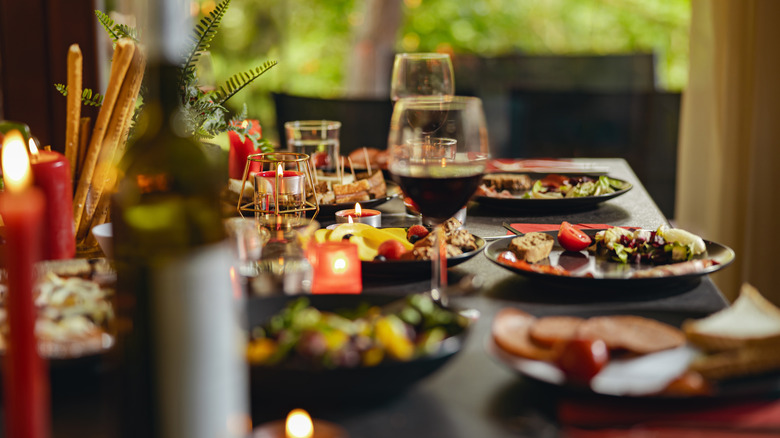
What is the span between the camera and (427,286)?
115 centimetres

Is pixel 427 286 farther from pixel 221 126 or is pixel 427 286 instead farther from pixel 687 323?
pixel 221 126

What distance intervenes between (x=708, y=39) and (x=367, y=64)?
8.19 feet

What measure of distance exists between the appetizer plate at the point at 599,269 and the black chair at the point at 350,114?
2039 millimetres

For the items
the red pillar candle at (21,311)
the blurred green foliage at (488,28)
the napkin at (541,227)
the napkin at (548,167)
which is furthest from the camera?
the blurred green foliage at (488,28)

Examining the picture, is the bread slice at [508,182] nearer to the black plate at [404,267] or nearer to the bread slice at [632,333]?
the black plate at [404,267]

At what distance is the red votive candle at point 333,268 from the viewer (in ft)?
3.54

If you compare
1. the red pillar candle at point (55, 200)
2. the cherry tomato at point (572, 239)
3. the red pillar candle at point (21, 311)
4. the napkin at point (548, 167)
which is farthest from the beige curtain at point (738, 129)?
the red pillar candle at point (21, 311)

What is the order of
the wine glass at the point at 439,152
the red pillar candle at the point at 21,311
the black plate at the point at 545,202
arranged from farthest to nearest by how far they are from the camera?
the black plate at the point at 545,202 → the wine glass at the point at 439,152 → the red pillar candle at the point at 21,311

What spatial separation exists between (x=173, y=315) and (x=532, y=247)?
31.7 inches

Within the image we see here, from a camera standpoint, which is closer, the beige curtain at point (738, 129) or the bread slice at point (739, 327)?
the bread slice at point (739, 327)

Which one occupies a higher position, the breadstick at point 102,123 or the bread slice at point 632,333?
the breadstick at point 102,123

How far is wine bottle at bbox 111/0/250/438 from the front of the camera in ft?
1.87

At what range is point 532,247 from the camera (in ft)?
4.17

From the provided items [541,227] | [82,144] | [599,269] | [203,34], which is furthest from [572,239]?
[82,144]
